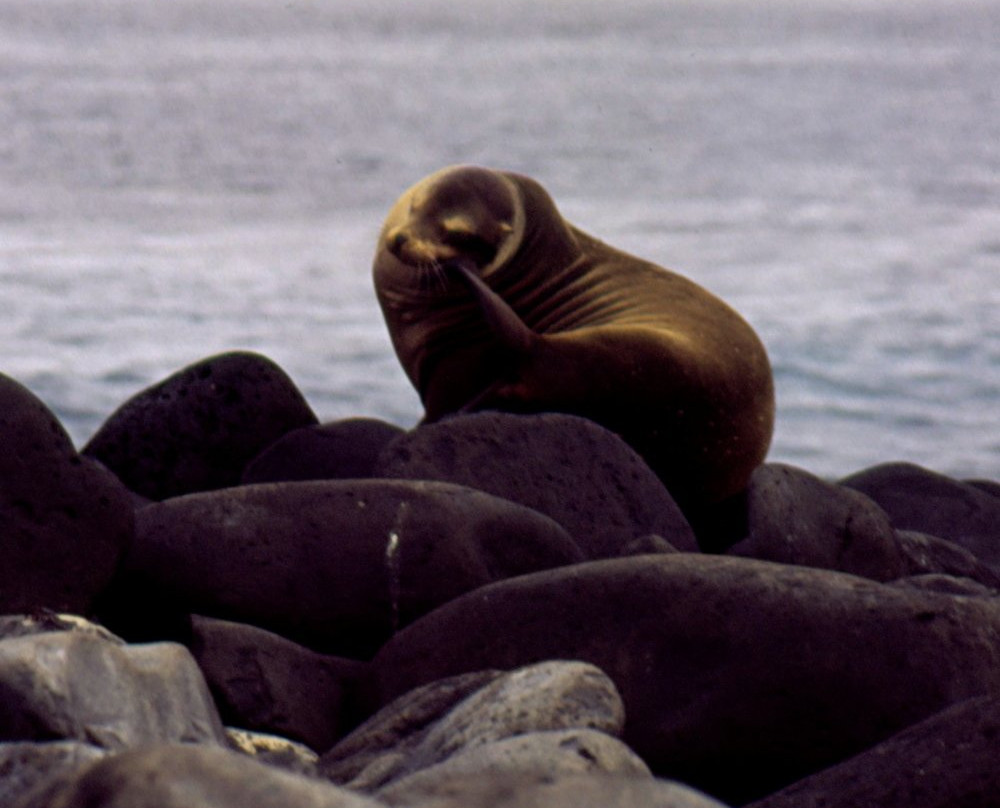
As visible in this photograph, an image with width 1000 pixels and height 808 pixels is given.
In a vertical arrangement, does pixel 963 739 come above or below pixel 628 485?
above

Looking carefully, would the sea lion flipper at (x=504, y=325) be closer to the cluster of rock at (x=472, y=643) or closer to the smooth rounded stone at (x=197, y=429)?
the smooth rounded stone at (x=197, y=429)

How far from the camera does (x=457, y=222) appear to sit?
6.07 meters

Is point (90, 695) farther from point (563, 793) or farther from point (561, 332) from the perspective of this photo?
point (561, 332)

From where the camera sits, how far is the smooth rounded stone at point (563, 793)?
1646 millimetres

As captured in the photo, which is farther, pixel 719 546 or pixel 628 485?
pixel 719 546

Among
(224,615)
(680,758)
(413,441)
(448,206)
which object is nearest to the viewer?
(680,758)

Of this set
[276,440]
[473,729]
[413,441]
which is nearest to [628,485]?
[413,441]

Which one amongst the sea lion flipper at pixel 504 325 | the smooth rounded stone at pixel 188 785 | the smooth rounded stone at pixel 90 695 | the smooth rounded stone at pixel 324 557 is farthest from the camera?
the sea lion flipper at pixel 504 325

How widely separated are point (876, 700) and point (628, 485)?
1.74 metres

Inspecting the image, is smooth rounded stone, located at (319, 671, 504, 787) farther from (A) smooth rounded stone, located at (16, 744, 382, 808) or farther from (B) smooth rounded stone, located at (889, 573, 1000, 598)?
(B) smooth rounded stone, located at (889, 573, 1000, 598)

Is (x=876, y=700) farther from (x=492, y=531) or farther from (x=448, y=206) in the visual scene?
(x=448, y=206)

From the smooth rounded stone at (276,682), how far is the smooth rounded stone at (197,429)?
6.92 ft

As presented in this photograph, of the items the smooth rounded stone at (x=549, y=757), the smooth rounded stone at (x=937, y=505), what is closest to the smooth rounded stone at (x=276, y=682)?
the smooth rounded stone at (x=549, y=757)

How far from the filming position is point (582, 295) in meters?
6.34
